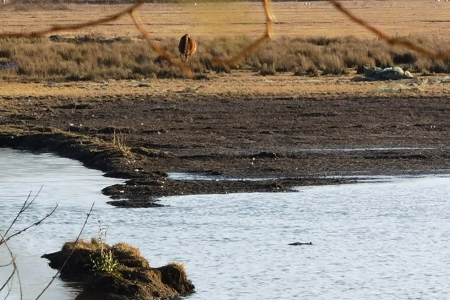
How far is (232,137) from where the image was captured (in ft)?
94.5

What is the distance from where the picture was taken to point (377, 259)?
52.9ft

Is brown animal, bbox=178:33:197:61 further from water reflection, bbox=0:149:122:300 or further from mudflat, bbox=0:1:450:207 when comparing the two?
mudflat, bbox=0:1:450:207

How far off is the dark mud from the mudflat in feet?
0.11

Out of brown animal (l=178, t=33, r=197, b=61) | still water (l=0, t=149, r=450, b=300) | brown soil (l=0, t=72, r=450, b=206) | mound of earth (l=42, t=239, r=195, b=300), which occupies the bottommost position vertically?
brown soil (l=0, t=72, r=450, b=206)

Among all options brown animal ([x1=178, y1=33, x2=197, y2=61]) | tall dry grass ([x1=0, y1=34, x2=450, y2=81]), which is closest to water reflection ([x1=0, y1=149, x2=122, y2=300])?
brown animal ([x1=178, y1=33, x2=197, y2=61])

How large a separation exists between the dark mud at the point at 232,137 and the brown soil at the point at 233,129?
3 centimetres

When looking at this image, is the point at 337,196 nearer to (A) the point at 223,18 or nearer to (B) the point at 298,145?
(B) the point at 298,145

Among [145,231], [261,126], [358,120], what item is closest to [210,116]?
[261,126]

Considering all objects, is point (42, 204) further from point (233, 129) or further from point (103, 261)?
point (233, 129)

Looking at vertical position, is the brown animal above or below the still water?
above

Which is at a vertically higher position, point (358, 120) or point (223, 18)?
point (223, 18)

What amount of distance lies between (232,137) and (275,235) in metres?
11.5

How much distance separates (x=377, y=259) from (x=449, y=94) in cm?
2060

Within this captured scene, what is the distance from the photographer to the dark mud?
76.9 feet
